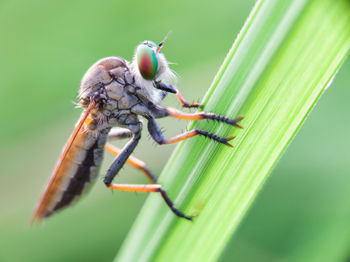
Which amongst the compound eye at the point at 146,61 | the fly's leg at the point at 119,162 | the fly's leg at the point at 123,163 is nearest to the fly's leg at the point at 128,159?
the fly's leg at the point at 123,163

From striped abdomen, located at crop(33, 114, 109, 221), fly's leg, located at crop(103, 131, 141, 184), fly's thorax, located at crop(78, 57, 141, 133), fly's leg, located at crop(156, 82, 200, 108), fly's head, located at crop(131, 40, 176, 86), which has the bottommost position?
striped abdomen, located at crop(33, 114, 109, 221)

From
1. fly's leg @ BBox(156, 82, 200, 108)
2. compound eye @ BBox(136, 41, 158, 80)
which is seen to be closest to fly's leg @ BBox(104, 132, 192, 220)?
fly's leg @ BBox(156, 82, 200, 108)

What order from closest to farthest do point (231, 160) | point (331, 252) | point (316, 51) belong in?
point (316, 51)
point (231, 160)
point (331, 252)

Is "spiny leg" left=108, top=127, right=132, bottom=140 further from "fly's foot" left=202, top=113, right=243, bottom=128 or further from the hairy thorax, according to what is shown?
"fly's foot" left=202, top=113, right=243, bottom=128

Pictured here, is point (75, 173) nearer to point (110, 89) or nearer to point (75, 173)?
point (75, 173)

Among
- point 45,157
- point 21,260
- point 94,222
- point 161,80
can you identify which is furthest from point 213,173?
point 21,260

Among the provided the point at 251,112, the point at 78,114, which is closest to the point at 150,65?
the point at 251,112

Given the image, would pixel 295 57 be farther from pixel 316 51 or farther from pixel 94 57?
pixel 94 57

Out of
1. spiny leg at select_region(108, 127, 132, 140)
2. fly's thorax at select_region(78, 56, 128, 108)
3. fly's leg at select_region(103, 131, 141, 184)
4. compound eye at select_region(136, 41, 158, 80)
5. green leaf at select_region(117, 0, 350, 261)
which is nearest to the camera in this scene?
green leaf at select_region(117, 0, 350, 261)
